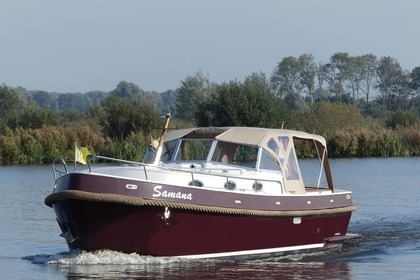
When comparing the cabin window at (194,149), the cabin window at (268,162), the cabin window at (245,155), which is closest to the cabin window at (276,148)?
the cabin window at (268,162)

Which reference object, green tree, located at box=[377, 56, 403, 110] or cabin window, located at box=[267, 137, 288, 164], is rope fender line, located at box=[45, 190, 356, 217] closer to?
cabin window, located at box=[267, 137, 288, 164]

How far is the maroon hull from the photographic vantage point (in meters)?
19.3

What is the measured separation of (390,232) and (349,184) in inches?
530

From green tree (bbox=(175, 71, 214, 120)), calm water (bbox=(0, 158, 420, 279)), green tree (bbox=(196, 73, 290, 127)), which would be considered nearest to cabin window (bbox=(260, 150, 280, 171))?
calm water (bbox=(0, 158, 420, 279))

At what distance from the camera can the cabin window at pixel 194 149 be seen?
21.9 m

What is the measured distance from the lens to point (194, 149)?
2222cm

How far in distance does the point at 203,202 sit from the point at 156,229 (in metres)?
1.03

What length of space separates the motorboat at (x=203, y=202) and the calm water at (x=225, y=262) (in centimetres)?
29

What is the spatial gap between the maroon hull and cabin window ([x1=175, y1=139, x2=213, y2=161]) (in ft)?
6.85

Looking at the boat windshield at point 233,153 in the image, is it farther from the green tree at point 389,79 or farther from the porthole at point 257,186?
the green tree at point 389,79

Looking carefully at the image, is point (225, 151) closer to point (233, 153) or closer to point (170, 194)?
point (233, 153)

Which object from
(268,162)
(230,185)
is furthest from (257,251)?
(268,162)

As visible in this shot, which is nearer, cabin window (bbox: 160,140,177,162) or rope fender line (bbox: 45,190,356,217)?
rope fender line (bbox: 45,190,356,217)

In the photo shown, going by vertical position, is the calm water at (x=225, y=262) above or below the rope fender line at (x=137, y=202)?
below
